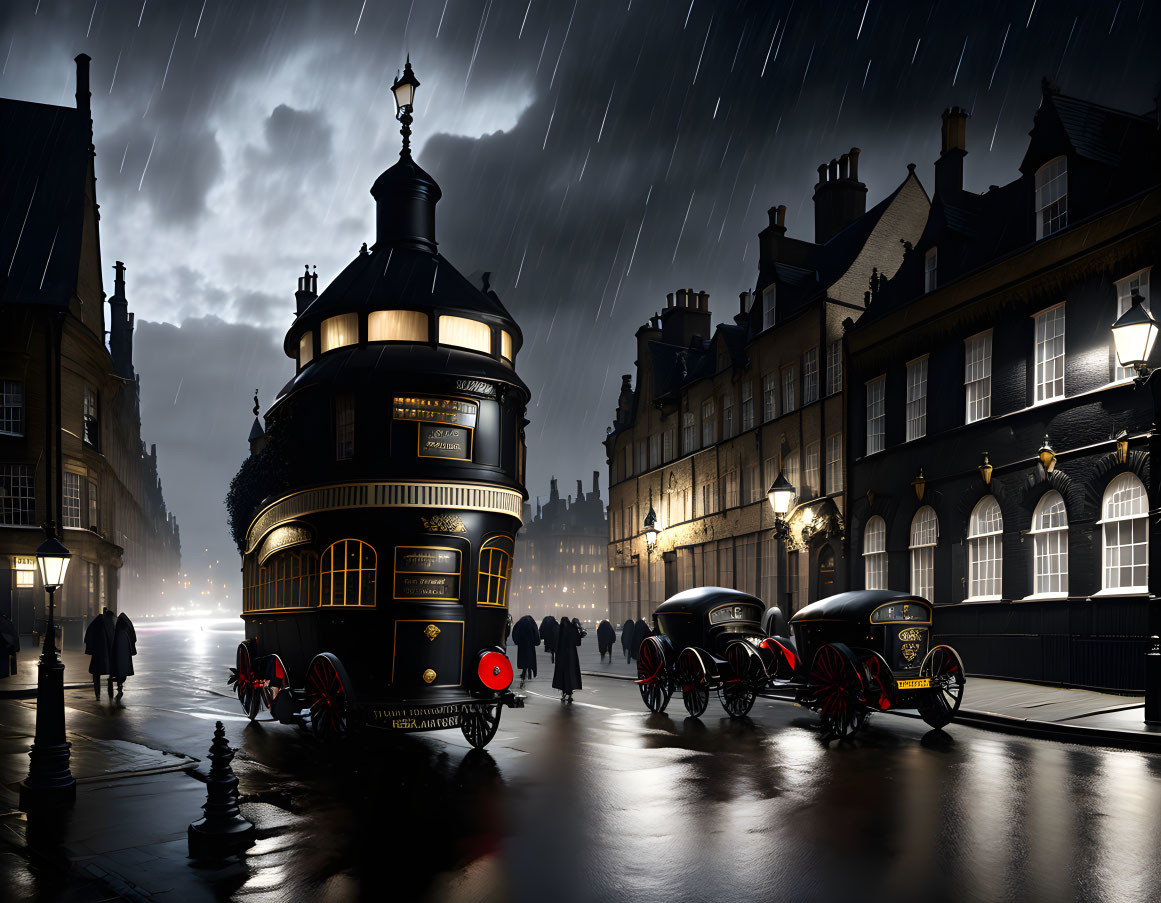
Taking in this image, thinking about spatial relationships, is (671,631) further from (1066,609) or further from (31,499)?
(31,499)

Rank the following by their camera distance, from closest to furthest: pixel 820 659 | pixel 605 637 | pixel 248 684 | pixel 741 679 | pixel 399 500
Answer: pixel 399 500, pixel 820 659, pixel 248 684, pixel 741 679, pixel 605 637

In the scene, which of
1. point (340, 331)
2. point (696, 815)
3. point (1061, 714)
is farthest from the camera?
point (1061, 714)

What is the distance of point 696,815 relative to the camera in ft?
28.2

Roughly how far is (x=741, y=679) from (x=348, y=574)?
23.1ft

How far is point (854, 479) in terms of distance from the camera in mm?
27375

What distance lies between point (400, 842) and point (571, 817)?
5.24 ft

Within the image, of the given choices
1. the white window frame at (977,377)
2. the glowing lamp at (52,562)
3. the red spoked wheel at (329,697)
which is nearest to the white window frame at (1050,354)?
the white window frame at (977,377)

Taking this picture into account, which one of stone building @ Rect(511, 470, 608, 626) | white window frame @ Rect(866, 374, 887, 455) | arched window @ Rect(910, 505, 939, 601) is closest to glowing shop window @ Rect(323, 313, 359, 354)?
arched window @ Rect(910, 505, 939, 601)

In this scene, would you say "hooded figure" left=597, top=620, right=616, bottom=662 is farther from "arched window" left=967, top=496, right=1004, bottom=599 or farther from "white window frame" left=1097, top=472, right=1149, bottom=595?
"white window frame" left=1097, top=472, right=1149, bottom=595

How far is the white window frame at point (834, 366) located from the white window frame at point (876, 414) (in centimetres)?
187

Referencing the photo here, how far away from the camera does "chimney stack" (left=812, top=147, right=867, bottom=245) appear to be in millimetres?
35688

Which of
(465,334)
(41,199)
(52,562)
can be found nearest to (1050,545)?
(465,334)

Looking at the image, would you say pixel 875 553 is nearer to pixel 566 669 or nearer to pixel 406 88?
pixel 566 669

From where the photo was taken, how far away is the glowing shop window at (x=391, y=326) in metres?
12.3
